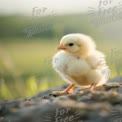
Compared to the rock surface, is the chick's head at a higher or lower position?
higher

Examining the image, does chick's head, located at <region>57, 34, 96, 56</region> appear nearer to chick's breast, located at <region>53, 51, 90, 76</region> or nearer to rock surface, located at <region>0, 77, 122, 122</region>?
chick's breast, located at <region>53, 51, 90, 76</region>

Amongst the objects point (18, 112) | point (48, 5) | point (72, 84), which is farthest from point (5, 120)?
point (48, 5)

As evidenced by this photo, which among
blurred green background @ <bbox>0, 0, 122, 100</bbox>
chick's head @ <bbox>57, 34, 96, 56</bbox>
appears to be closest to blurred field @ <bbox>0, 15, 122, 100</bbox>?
blurred green background @ <bbox>0, 0, 122, 100</bbox>

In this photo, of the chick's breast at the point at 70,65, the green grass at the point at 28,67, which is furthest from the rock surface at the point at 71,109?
the green grass at the point at 28,67

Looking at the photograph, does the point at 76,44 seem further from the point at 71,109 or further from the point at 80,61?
the point at 71,109

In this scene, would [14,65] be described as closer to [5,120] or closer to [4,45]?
[4,45]

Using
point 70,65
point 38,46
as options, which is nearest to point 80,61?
point 70,65

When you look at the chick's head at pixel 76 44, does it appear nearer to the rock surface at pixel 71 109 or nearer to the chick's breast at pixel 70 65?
the chick's breast at pixel 70 65
